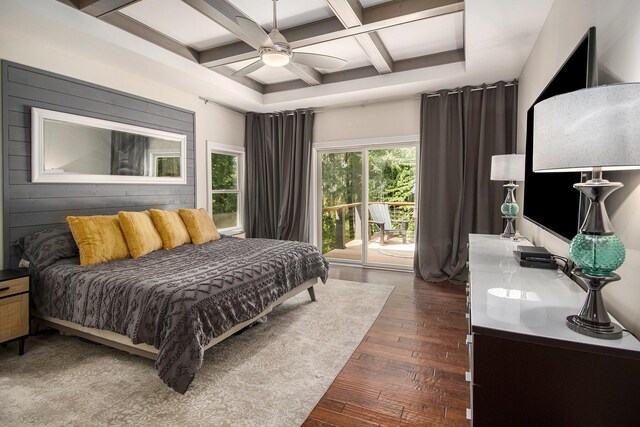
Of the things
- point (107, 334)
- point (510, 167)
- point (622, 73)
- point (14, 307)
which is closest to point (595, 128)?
point (622, 73)

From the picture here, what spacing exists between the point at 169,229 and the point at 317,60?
7.58 feet

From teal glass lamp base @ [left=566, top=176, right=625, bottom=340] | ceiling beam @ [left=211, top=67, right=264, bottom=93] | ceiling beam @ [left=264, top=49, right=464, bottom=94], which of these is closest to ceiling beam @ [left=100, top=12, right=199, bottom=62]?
ceiling beam @ [left=211, top=67, right=264, bottom=93]

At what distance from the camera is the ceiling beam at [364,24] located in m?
2.75

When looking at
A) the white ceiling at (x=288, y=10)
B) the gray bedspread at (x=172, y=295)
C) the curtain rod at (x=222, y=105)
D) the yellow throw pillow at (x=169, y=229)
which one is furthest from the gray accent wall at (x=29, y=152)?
the white ceiling at (x=288, y=10)

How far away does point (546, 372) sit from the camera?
→ 103 centimetres

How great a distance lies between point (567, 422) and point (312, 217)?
467 cm

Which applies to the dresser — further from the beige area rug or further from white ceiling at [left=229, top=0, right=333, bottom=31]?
white ceiling at [left=229, top=0, right=333, bottom=31]

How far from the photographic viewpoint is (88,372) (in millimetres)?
2297

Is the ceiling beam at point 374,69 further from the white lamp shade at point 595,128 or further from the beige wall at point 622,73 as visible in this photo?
the white lamp shade at point 595,128

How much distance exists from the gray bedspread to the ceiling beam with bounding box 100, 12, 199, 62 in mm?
2149

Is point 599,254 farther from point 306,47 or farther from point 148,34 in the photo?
point 148,34

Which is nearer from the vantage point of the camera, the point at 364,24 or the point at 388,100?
the point at 364,24

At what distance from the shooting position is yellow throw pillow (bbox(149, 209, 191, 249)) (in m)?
3.57

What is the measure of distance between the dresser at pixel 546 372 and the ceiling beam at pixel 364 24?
2.52m
